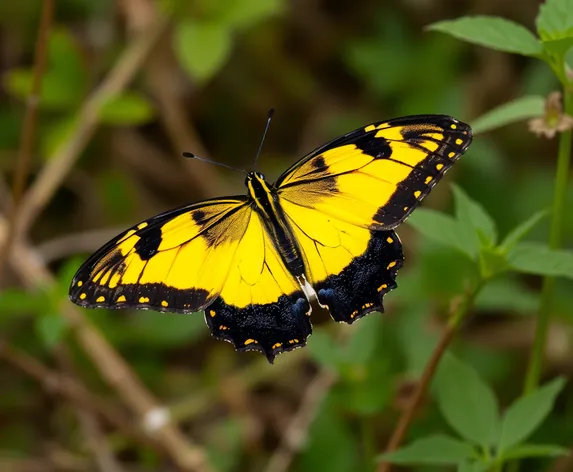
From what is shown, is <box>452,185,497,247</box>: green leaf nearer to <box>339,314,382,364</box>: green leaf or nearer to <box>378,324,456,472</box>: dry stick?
<box>378,324,456,472</box>: dry stick

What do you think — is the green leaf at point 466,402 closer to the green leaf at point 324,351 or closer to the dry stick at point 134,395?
the green leaf at point 324,351

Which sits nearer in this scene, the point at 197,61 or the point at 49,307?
the point at 49,307

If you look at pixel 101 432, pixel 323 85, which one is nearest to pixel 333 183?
pixel 101 432

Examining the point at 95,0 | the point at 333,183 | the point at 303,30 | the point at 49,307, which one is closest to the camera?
the point at 333,183

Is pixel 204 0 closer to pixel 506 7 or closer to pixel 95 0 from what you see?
pixel 95 0

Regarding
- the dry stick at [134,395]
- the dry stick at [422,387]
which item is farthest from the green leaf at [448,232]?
the dry stick at [134,395]

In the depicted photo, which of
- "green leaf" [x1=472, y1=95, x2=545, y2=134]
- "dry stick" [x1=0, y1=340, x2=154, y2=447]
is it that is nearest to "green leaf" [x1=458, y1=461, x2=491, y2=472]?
"green leaf" [x1=472, y1=95, x2=545, y2=134]
